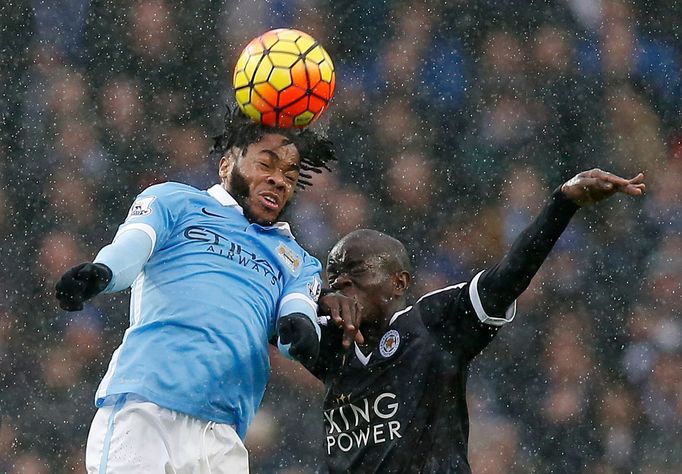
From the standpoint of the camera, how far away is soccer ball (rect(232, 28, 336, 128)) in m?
3.99

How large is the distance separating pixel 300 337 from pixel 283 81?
3.15ft

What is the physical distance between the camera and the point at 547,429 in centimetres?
602

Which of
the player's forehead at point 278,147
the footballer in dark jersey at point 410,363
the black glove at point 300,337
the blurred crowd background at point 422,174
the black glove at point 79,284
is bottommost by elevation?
the blurred crowd background at point 422,174

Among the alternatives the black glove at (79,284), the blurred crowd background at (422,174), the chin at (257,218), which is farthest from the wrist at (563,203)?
the blurred crowd background at (422,174)

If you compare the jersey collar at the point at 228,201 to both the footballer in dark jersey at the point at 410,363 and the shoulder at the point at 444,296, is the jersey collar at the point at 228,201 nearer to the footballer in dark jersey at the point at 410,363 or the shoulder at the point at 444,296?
the footballer in dark jersey at the point at 410,363

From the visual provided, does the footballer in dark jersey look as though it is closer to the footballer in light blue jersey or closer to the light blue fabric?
the footballer in light blue jersey

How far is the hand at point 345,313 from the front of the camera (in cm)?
355

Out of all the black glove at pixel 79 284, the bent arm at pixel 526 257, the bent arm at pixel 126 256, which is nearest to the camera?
the black glove at pixel 79 284

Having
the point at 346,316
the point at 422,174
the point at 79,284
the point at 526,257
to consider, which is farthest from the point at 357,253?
the point at 422,174

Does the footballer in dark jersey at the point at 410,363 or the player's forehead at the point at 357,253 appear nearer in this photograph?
the footballer in dark jersey at the point at 410,363

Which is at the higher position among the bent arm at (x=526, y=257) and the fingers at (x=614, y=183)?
the fingers at (x=614, y=183)

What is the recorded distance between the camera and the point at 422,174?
6.47m

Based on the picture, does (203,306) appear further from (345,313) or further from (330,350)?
(330,350)

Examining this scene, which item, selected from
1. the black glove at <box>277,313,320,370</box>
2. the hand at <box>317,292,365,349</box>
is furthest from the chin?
the black glove at <box>277,313,320,370</box>
